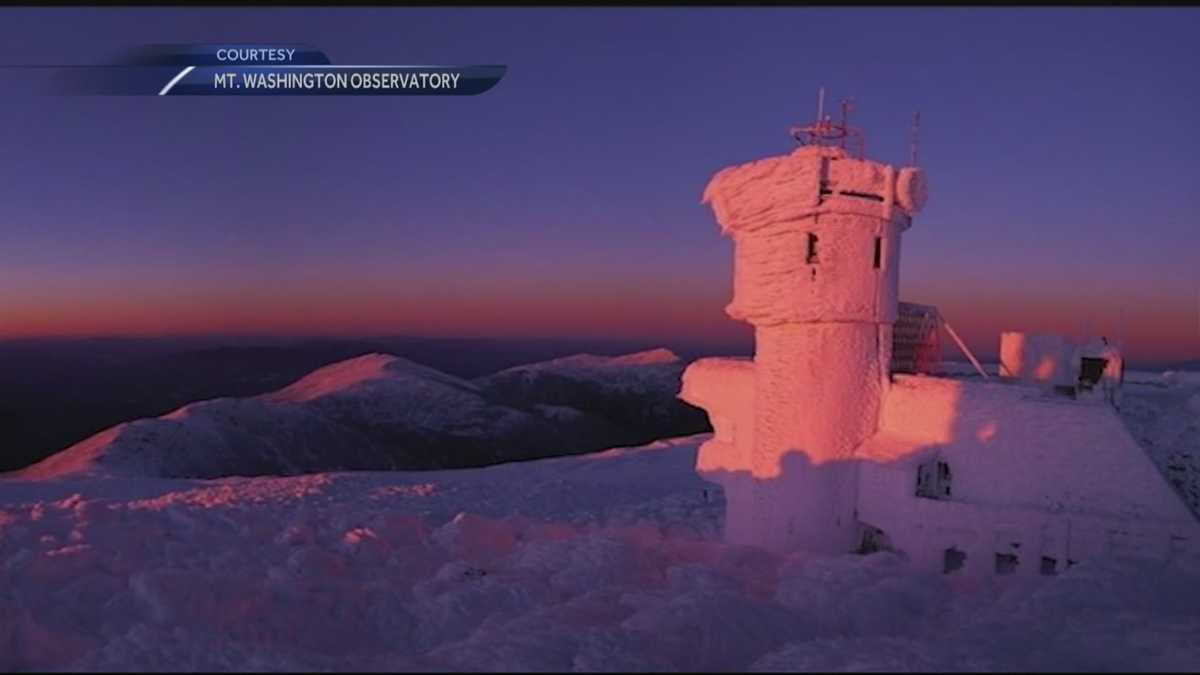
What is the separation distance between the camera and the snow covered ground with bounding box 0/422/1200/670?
16.6 feet

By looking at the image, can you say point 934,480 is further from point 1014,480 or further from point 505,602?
point 505,602

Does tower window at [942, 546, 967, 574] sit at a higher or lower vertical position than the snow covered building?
lower

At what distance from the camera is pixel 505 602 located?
788 cm

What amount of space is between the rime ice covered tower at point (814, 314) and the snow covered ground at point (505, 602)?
1373mm

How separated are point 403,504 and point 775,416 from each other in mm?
10210

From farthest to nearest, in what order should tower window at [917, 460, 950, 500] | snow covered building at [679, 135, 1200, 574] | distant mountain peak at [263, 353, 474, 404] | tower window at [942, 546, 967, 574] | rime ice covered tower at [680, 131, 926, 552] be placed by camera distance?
distant mountain peak at [263, 353, 474, 404], tower window at [917, 460, 950, 500], rime ice covered tower at [680, 131, 926, 552], tower window at [942, 546, 967, 574], snow covered building at [679, 135, 1200, 574]

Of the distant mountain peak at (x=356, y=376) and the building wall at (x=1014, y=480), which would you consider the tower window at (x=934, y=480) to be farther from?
the distant mountain peak at (x=356, y=376)

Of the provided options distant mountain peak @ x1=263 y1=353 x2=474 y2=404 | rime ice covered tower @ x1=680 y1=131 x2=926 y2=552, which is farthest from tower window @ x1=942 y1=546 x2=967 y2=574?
distant mountain peak @ x1=263 y1=353 x2=474 y2=404

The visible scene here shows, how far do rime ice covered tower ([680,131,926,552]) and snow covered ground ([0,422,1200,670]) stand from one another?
4.50 feet

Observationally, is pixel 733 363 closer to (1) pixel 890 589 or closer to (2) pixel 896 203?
(2) pixel 896 203

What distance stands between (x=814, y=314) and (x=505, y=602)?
19.3 feet

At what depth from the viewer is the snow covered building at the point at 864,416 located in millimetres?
10547

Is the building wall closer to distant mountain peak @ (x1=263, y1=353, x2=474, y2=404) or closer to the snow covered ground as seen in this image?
the snow covered ground

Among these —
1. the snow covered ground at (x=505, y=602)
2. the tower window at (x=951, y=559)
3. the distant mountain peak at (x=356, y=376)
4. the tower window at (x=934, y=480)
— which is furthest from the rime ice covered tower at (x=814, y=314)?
the distant mountain peak at (x=356, y=376)
